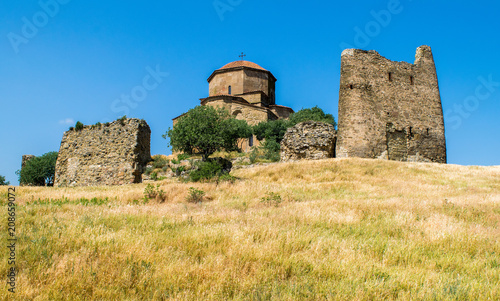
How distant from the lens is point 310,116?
37594mm

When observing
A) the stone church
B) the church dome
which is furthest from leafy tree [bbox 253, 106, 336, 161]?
the church dome

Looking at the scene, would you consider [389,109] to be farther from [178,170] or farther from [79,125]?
[79,125]

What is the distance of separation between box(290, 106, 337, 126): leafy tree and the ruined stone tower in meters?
13.2

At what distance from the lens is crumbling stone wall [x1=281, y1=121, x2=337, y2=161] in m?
21.9

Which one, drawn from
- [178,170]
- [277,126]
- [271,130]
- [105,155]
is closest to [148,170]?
[178,170]

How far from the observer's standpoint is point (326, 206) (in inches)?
308

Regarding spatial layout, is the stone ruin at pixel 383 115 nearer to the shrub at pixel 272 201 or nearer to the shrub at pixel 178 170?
the shrub at pixel 178 170

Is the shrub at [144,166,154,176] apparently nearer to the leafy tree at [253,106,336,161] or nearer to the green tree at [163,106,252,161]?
the green tree at [163,106,252,161]

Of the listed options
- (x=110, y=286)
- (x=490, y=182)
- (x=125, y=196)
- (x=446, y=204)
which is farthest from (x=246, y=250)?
(x=490, y=182)

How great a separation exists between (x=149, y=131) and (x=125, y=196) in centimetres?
1254

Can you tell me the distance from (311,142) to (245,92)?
24.4 metres

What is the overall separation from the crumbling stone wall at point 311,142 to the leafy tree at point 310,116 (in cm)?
Answer: 1410

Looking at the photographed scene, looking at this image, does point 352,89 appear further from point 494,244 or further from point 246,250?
point 246,250

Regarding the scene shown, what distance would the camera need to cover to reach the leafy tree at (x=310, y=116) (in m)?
37.2
